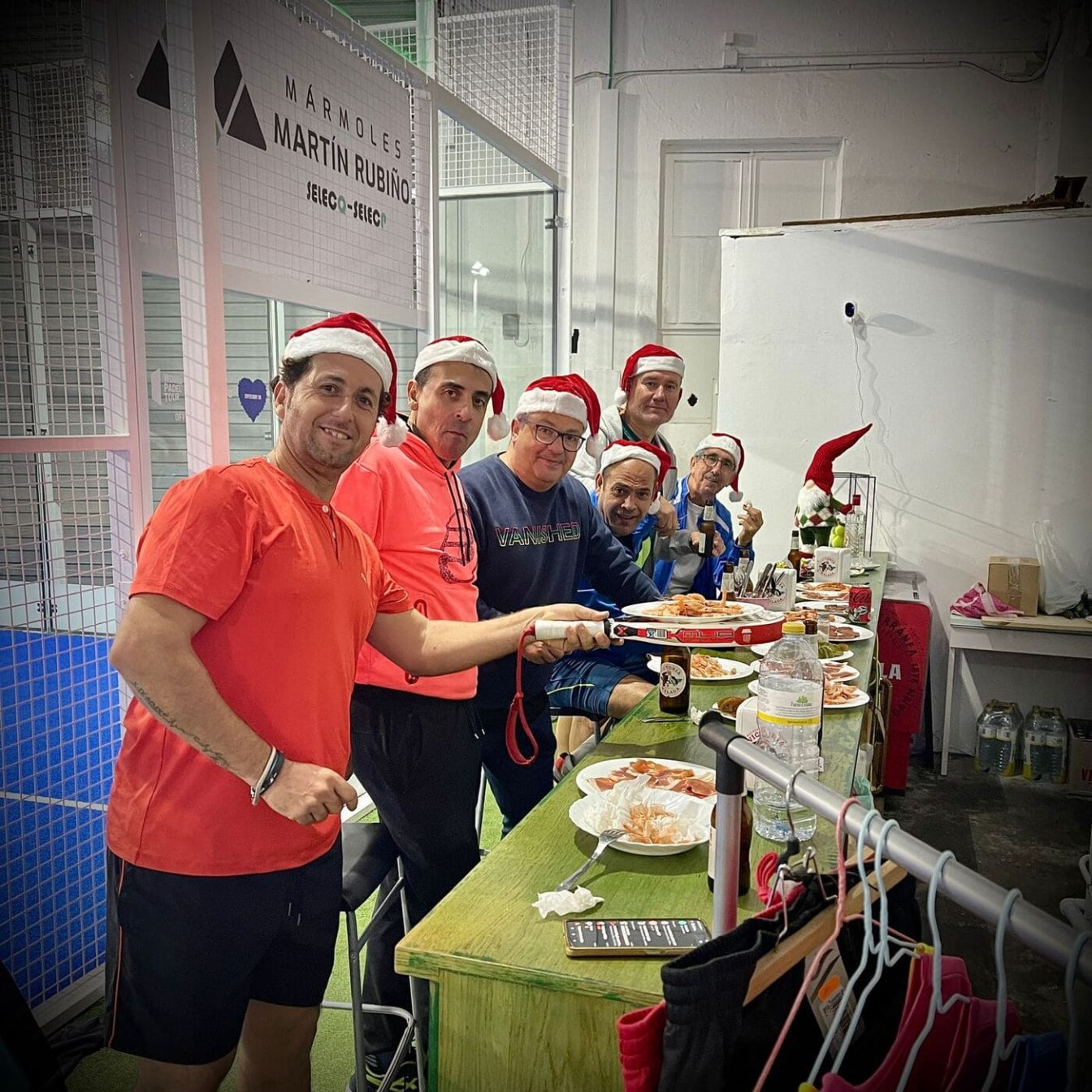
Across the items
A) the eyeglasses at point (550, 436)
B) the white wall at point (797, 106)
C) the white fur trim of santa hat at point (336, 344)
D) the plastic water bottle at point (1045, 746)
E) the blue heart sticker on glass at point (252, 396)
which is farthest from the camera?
the white wall at point (797, 106)

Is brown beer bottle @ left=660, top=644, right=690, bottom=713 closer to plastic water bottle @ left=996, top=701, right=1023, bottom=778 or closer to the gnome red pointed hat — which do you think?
the gnome red pointed hat

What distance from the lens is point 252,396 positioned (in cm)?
274

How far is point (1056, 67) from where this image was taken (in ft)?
18.4

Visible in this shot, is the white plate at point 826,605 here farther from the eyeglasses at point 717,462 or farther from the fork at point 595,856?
the fork at point 595,856

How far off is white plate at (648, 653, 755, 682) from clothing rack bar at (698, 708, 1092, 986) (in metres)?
1.56

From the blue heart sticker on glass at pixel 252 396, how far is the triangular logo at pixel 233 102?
0.68 metres

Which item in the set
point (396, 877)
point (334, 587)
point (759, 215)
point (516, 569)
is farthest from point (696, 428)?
point (334, 587)

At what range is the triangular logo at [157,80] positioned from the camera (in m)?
2.31

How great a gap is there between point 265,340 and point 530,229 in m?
2.93

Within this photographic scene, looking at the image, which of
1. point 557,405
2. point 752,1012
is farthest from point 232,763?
point 557,405

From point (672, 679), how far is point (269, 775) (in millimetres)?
1146

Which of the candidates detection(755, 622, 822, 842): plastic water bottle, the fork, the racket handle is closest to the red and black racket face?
the racket handle

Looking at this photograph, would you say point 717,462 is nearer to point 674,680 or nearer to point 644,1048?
point 674,680

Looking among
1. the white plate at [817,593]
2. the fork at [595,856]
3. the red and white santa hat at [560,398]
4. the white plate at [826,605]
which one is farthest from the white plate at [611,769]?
the white plate at [817,593]
